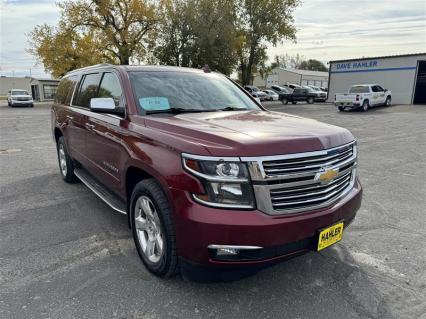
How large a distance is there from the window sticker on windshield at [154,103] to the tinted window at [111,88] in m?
0.33

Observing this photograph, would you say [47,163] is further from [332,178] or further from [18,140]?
[332,178]

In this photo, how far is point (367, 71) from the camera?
34.1 meters

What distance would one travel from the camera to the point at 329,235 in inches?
108

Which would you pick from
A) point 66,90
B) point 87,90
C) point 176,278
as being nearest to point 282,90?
point 66,90

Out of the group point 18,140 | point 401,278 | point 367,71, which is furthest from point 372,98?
point 401,278

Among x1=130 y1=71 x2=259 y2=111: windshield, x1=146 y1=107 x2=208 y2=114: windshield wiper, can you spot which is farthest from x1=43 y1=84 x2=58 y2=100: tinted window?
x1=146 y1=107 x2=208 y2=114: windshield wiper

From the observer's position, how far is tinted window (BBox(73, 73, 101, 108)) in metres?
4.61

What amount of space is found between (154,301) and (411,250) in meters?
2.70

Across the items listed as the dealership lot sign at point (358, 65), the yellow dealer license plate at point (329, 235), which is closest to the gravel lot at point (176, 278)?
the yellow dealer license plate at point (329, 235)

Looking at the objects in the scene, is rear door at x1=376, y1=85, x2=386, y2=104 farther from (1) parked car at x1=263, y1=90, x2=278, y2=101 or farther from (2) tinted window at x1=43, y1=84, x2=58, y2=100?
(2) tinted window at x1=43, y1=84, x2=58, y2=100

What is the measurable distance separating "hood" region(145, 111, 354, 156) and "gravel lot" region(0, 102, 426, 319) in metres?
1.23

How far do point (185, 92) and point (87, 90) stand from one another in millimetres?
1758

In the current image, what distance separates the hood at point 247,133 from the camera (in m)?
2.45

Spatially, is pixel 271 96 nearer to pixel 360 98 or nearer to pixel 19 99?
pixel 360 98
